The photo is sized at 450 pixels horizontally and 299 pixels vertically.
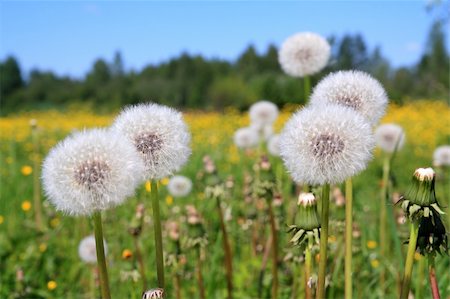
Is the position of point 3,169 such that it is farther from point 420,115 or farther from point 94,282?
point 420,115

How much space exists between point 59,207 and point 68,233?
2970mm

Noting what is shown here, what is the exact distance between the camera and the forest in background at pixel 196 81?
88.6 ft

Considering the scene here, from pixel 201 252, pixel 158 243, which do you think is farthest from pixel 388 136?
pixel 158 243

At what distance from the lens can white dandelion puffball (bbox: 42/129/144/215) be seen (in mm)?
1169

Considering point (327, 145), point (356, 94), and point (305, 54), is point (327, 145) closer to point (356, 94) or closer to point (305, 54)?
point (356, 94)

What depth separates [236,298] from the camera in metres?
2.77

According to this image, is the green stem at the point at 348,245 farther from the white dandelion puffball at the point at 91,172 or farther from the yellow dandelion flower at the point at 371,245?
the yellow dandelion flower at the point at 371,245

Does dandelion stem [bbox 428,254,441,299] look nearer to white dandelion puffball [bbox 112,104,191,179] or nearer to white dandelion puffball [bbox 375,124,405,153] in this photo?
white dandelion puffball [bbox 112,104,191,179]

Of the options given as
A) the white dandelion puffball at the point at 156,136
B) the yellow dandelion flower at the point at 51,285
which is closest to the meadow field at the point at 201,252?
the yellow dandelion flower at the point at 51,285

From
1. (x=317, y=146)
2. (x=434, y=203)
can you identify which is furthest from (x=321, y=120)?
(x=434, y=203)

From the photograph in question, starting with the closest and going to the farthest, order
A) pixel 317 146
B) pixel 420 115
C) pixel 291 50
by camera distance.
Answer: pixel 317 146 < pixel 291 50 < pixel 420 115

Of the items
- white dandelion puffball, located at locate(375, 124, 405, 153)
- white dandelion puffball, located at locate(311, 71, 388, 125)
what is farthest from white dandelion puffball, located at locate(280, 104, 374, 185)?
white dandelion puffball, located at locate(375, 124, 405, 153)

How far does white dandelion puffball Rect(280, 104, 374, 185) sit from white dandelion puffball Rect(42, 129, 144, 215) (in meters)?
0.38

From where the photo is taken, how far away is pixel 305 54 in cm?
253
